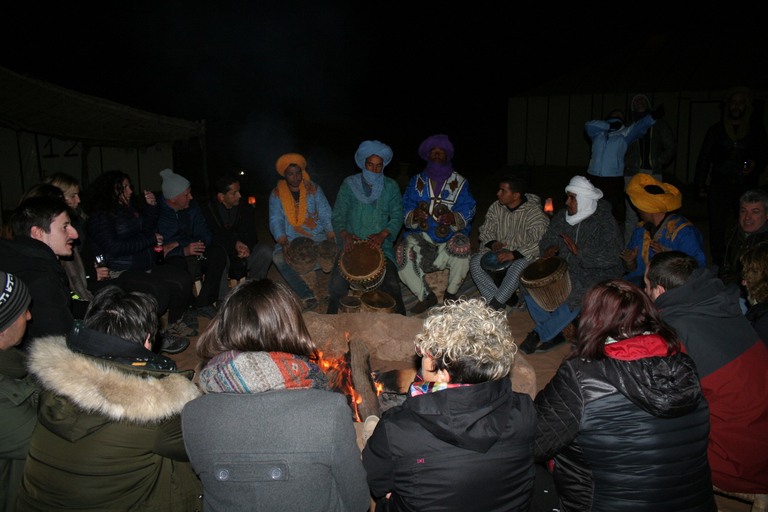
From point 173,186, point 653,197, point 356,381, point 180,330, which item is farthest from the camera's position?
point 173,186

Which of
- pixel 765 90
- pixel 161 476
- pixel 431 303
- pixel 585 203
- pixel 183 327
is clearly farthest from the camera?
pixel 765 90

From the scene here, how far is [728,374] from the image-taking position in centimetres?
251

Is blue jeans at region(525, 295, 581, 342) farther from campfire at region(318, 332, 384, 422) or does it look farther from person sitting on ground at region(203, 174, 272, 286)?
person sitting on ground at region(203, 174, 272, 286)

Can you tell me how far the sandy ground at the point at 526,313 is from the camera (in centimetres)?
468

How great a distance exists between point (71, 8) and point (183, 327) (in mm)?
37575

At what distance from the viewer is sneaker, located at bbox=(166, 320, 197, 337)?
5.44 meters

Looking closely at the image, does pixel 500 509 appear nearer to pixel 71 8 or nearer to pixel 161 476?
pixel 161 476

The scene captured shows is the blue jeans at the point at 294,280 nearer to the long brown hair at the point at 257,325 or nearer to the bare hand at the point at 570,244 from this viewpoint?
the bare hand at the point at 570,244

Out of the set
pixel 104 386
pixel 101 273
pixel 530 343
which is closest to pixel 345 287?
pixel 530 343

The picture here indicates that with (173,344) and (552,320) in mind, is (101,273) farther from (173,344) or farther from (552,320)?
(552,320)

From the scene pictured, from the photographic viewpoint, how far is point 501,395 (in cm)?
189

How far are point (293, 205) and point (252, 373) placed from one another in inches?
176

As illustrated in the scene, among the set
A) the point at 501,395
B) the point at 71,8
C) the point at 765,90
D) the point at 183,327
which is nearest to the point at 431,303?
the point at 183,327

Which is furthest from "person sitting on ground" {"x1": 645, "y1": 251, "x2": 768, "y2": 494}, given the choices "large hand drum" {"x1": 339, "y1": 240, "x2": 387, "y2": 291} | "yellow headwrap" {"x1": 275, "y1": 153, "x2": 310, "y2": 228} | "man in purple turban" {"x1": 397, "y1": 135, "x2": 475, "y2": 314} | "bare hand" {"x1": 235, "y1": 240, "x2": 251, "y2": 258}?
"bare hand" {"x1": 235, "y1": 240, "x2": 251, "y2": 258}
